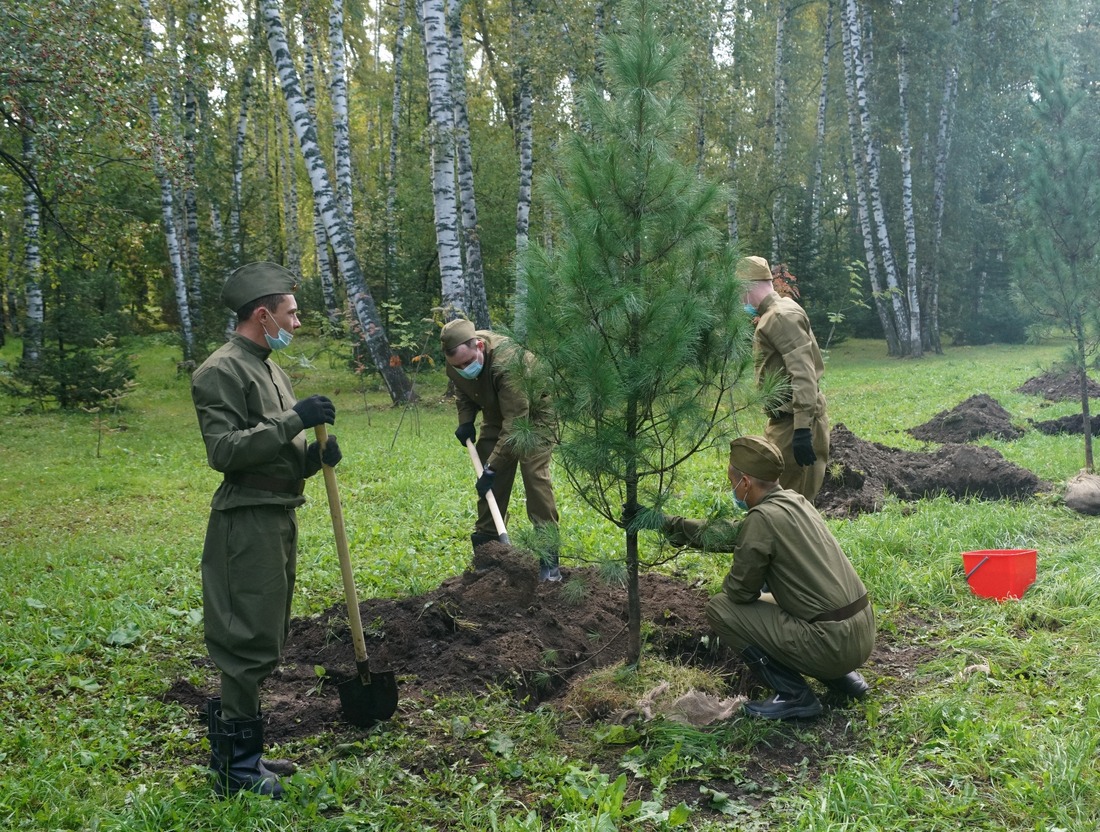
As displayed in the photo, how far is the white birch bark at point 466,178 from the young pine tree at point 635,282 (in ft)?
42.5

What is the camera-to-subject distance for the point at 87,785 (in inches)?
151

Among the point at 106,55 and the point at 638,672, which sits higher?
the point at 106,55

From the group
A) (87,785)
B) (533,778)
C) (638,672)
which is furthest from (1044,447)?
(87,785)

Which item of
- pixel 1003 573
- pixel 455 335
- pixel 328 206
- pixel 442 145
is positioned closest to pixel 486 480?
pixel 455 335

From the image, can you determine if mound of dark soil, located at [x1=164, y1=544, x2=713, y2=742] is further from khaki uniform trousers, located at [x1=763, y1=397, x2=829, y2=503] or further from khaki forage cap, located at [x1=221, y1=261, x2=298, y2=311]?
khaki forage cap, located at [x1=221, y1=261, x2=298, y2=311]

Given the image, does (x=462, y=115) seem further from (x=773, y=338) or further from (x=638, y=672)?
(x=638, y=672)

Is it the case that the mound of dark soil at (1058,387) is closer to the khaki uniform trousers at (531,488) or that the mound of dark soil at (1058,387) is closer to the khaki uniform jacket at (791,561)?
the khaki uniform trousers at (531,488)

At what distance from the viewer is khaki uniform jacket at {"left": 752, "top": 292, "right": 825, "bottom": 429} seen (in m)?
5.58

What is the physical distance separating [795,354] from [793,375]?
0.14m

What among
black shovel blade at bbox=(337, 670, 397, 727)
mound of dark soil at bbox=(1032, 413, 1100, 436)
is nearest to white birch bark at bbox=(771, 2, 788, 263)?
mound of dark soil at bbox=(1032, 413, 1100, 436)

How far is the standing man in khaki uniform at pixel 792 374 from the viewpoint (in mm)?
5582

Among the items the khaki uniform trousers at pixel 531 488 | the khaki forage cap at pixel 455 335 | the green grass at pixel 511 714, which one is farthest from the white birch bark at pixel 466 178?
the khaki forage cap at pixel 455 335

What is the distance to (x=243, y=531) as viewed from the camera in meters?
3.78

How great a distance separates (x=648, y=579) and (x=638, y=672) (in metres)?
1.66
